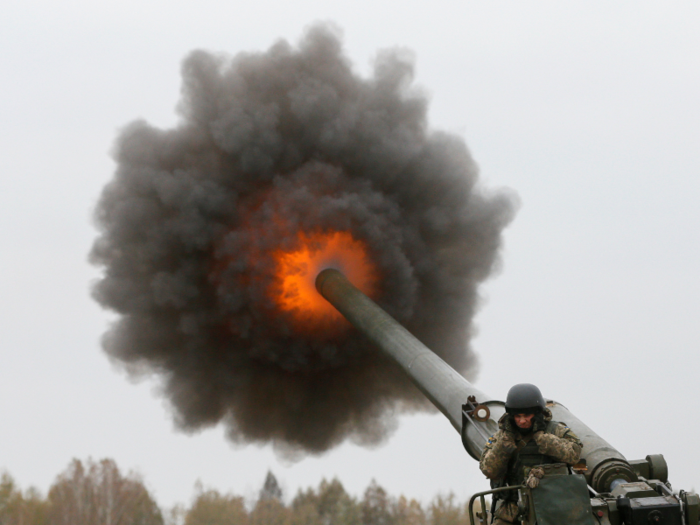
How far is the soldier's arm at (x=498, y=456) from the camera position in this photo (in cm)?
737

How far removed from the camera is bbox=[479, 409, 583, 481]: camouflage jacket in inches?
283

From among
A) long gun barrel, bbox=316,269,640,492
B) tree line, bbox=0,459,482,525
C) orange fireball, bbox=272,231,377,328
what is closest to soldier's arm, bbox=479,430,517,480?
long gun barrel, bbox=316,269,640,492

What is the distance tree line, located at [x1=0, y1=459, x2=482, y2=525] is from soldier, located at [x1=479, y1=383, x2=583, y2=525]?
86.4 ft

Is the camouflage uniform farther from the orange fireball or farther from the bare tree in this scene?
the bare tree

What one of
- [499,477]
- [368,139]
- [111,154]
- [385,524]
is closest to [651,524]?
[499,477]

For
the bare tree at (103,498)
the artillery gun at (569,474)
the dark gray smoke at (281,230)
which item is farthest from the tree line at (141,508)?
the artillery gun at (569,474)

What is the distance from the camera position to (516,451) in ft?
24.3

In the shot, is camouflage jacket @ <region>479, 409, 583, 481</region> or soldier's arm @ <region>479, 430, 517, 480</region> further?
soldier's arm @ <region>479, 430, 517, 480</region>

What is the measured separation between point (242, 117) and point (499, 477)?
14.6 meters

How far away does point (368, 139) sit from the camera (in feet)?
68.0

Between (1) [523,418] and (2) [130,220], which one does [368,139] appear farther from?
(1) [523,418]

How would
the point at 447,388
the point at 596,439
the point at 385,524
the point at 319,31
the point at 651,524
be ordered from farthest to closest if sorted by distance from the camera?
the point at 385,524 → the point at 319,31 → the point at 447,388 → the point at 596,439 → the point at 651,524

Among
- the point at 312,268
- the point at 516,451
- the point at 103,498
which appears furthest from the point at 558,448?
the point at 103,498

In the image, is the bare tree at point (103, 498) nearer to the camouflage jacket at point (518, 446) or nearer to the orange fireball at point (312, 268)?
the orange fireball at point (312, 268)
